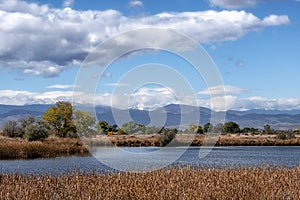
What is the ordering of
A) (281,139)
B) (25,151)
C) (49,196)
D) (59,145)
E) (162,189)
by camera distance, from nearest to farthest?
(49,196)
(162,189)
(25,151)
(59,145)
(281,139)

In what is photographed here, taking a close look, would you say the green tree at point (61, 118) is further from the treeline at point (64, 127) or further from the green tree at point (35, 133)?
the green tree at point (35, 133)

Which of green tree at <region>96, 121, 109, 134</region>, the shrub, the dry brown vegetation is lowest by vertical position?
the dry brown vegetation

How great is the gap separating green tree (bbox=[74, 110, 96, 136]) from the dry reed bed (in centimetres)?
5346

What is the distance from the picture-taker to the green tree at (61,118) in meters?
75.5

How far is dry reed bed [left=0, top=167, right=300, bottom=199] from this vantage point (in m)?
13.0

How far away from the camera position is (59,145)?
52.7 metres

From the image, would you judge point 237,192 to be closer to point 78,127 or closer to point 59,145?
point 59,145

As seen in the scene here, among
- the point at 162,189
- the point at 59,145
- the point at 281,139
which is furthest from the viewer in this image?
the point at 281,139

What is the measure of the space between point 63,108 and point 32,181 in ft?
207

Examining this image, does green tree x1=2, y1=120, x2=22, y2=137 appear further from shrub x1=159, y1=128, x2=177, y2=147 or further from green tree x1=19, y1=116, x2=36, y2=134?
shrub x1=159, y1=128, x2=177, y2=147

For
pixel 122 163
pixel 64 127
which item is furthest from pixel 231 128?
pixel 122 163

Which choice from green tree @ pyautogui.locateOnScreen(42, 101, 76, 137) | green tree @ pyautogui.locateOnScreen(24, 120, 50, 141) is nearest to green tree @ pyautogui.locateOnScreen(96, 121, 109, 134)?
green tree @ pyautogui.locateOnScreen(42, 101, 76, 137)

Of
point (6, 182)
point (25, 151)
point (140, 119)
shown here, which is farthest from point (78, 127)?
point (6, 182)

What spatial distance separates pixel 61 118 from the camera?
77.2 meters
